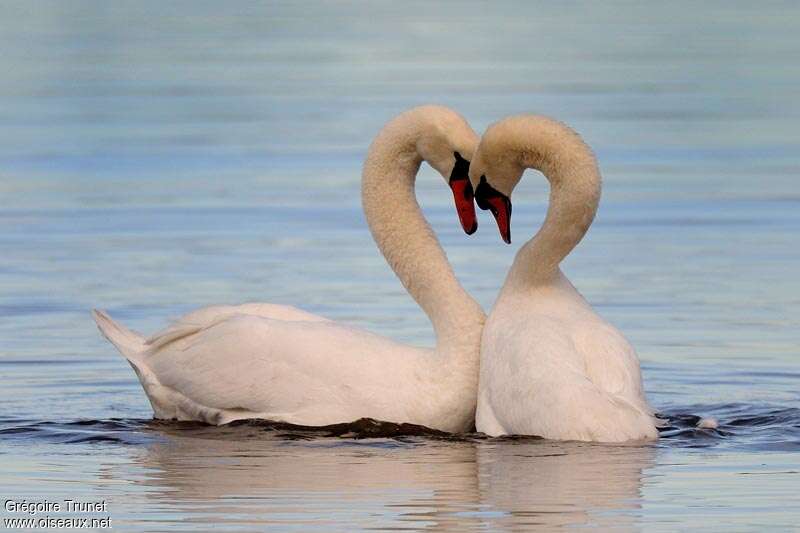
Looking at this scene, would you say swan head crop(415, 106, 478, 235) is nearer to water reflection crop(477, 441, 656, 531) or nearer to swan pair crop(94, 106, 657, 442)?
swan pair crop(94, 106, 657, 442)

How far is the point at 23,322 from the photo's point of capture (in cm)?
1557

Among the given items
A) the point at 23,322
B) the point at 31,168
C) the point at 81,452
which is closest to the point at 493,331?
the point at 81,452

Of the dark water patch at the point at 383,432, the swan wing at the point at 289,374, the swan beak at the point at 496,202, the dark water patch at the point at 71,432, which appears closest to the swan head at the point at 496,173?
the swan beak at the point at 496,202

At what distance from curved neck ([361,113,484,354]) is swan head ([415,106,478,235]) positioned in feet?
0.23

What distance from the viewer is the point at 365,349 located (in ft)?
40.9

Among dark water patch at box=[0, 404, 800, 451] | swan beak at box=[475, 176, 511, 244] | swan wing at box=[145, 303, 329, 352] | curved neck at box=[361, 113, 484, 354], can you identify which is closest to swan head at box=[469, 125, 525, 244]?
swan beak at box=[475, 176, 511, 244]

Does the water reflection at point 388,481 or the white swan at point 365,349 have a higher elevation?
the white swan at point 365,349

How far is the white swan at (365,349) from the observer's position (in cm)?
1235

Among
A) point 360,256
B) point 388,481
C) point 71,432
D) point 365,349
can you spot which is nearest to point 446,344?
point 365,349

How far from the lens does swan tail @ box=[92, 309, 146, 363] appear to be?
13578 mm

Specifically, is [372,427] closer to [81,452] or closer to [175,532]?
[81,452]

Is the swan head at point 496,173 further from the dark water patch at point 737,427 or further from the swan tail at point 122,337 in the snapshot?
the swan tail at point 122,337

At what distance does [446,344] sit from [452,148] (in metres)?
1.11

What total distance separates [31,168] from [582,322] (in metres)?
11.9
